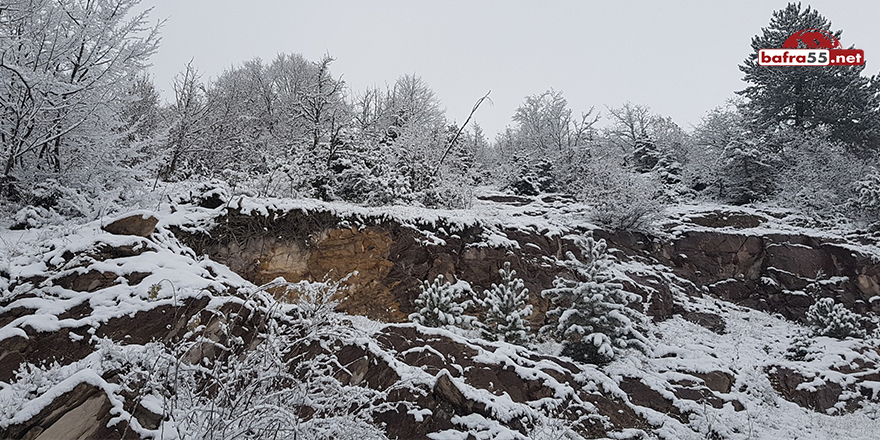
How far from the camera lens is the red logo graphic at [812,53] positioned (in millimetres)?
17547

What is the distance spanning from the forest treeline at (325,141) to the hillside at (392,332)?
4.39 ft

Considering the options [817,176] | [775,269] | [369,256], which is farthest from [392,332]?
[817,176]

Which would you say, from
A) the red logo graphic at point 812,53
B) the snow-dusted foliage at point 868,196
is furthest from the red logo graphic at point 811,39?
the snow-dusted foliage at point 868,196

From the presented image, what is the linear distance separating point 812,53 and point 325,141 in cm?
2103

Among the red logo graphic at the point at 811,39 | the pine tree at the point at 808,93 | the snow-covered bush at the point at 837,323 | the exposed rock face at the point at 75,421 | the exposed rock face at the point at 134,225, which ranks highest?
the red logo graphic at the point at 811,39

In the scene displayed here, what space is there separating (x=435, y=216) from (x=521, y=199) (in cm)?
981

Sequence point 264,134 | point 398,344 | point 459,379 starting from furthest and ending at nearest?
point 264,134, point 398,344, point 459,379

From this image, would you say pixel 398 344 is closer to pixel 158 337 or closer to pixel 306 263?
pixel 158 337

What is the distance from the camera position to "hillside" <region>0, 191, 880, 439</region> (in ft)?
10.2

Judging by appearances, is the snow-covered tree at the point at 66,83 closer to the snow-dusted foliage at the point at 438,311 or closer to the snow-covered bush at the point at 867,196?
the snow-dusted foliage at the point at 438,311

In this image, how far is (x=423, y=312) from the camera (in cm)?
800

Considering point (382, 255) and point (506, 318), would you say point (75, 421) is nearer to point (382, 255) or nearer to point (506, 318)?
point (506, 318)

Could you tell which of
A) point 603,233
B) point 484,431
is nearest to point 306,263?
point 484,431

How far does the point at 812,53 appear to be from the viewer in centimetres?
1805
